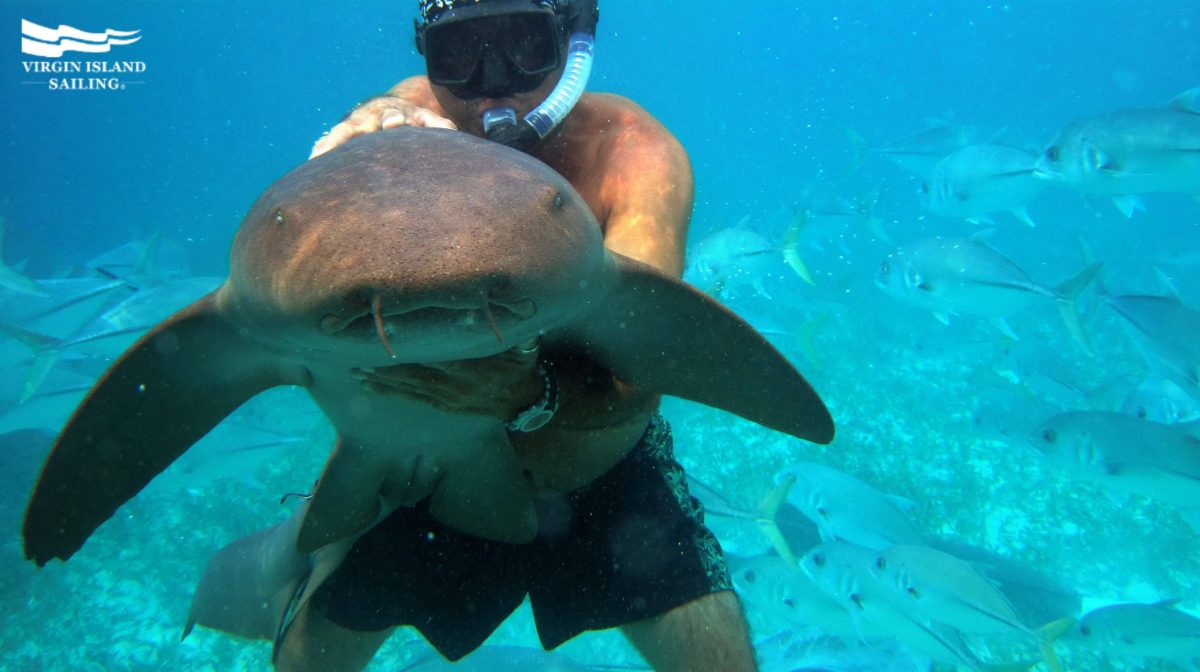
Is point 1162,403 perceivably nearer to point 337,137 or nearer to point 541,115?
point 541,115

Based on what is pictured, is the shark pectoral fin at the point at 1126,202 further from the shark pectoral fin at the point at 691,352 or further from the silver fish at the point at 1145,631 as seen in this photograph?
the shark pectoral fin at the point at 691,352

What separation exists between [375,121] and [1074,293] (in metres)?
6.66

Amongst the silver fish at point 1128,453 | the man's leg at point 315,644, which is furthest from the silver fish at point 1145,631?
the man's leg at point 315,644

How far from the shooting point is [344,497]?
2402mm

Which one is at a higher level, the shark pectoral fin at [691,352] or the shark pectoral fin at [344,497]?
the shark pectoral fin at [691,352]

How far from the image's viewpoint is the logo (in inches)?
1256

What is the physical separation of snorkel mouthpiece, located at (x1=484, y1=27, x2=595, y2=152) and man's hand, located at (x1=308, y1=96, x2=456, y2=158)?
0.74 metres

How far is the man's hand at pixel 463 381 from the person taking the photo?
168cm

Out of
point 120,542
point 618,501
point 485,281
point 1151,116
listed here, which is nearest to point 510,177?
point 485,281

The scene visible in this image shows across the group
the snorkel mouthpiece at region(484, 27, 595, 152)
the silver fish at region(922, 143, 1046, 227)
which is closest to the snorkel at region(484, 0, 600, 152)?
the snorkel mouthpiece at region(484, 27, 595, 152)

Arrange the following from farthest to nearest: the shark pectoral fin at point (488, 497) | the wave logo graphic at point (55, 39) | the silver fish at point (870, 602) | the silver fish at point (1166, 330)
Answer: the wave logo graphic at point (55, 39) → the silver fish at point (1166, 330) → the silver fish at point (870, 602) → the shark pectoral fin at point (488, 497)

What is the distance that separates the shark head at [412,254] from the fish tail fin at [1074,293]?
6.43 metres

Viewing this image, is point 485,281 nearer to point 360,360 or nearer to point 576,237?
point 576,237

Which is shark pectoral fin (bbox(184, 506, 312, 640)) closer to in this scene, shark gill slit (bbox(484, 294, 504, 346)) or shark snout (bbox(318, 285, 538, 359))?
shark snout (bbox(318, 285, 538, 359))
